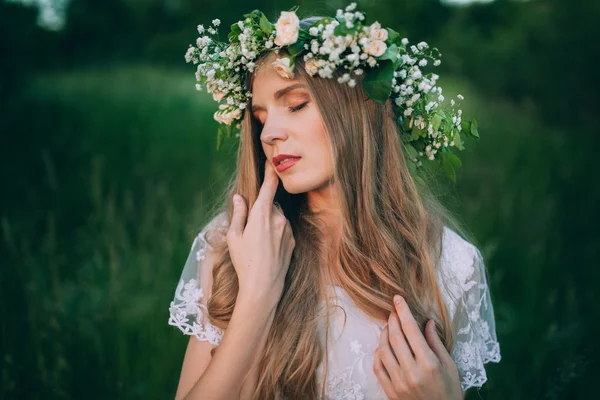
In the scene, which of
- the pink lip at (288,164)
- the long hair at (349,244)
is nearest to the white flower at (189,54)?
the long hair at (349,244)

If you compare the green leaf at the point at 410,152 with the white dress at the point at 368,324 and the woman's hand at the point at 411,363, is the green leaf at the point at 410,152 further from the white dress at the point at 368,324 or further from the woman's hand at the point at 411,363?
the woman's hand at the point at 411,363

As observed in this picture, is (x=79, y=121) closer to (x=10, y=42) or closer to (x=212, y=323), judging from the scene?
(x=10, y=42)

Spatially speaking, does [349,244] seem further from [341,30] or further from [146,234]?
[146,234]

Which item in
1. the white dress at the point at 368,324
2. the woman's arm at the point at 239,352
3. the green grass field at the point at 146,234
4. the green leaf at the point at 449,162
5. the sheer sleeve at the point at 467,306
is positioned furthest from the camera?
the green grass field at the point at 146,234

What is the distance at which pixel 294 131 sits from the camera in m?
2.05

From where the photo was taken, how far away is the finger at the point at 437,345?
191 cm

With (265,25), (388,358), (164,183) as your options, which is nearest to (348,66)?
(265,25)

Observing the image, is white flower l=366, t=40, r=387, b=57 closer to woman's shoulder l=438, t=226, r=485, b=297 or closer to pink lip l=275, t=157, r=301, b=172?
pink lip l=275, t=157, r=301, b=172

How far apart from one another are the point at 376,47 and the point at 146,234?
2.89 metres

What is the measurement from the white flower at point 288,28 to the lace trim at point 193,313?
111cm

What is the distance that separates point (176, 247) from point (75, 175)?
8.11ft

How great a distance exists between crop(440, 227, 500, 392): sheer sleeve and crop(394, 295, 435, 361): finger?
37cm

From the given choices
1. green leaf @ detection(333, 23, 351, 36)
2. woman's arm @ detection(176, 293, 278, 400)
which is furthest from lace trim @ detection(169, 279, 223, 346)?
green leaf @ detection(333, 23, 351, 36)

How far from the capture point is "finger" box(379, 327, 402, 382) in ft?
6.09
